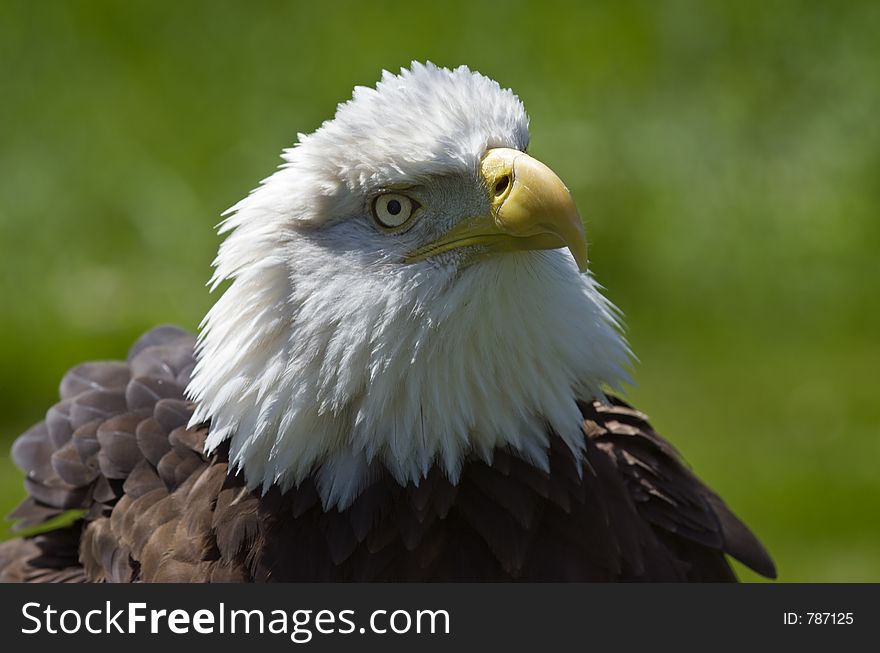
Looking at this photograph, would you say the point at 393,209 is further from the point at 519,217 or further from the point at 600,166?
the point at 600,166

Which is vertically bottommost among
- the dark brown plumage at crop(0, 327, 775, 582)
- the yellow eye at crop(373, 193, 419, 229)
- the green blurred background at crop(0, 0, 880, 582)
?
the dark brown plumage at crop(0, 327, 775, 582)

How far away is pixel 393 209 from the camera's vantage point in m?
3.28

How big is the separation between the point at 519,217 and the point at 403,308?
345mm

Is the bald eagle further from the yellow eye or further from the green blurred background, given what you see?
the green blurred background

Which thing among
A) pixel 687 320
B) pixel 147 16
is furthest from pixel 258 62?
pixel 687 320

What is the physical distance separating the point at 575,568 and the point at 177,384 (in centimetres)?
133

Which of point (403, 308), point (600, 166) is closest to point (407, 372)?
point (403, 308)

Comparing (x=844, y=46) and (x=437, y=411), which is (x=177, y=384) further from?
(x=844, y=46)

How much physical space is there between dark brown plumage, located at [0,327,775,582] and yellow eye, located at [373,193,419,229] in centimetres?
62

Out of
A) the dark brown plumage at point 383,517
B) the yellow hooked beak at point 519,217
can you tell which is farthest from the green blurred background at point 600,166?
the yellow hooked beak at point 519,217

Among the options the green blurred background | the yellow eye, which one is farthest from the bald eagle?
the green blurred background

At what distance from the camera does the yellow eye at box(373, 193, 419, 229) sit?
3.27 metres

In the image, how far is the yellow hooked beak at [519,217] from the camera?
10.1ft

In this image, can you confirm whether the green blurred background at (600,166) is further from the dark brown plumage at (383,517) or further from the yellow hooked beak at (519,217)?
the yellow hooked beak at (519,217)
